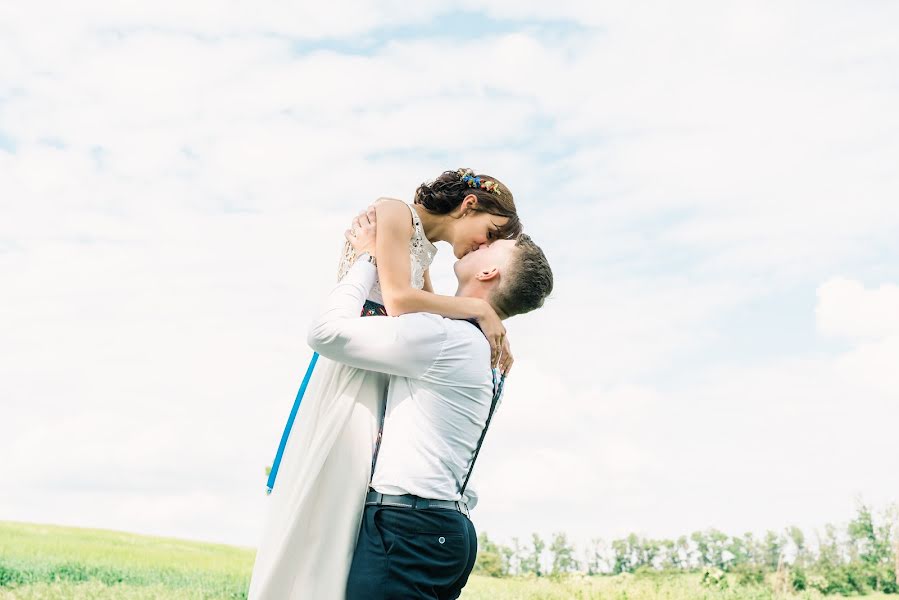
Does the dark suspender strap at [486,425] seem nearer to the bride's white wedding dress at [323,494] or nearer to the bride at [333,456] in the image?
the bride at [333,456]

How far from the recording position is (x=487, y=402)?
3.34 m

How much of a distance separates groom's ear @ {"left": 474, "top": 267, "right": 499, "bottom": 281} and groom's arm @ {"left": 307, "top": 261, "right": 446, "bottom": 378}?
417 mm

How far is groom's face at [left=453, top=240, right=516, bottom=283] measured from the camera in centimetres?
359

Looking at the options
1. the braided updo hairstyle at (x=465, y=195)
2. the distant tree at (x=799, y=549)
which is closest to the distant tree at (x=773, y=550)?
the distant tree at (x=799, y=549)

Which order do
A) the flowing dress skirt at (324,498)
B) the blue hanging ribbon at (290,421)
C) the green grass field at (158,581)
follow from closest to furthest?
1. the flowing dress skirt at (324,498)
2. the blue hanging ribbon at (290,421)
3. the green grass field at (158,581)

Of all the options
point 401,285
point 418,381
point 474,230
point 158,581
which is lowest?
point 158,581

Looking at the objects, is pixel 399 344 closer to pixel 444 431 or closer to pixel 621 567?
pixel 444 431

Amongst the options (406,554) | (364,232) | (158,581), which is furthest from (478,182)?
(158,581)

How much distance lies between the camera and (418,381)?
322cm

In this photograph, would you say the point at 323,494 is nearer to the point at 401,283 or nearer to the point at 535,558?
the point at 401,283

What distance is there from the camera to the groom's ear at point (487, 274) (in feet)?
11.7

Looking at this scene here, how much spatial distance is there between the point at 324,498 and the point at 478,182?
5.44 feet

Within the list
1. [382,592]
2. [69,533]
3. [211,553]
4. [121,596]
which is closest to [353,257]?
[382,592]

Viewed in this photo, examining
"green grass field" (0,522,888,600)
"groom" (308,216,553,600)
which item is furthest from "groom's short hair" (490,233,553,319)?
"green grass field" (0,522,888,600)
